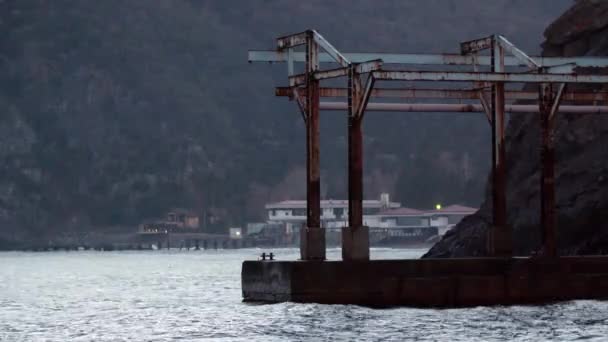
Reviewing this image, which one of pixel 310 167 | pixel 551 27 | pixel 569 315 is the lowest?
pixel 569 315

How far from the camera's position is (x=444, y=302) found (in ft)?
222

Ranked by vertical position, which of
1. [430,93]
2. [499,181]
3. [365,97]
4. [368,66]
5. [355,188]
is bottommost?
[355,188]

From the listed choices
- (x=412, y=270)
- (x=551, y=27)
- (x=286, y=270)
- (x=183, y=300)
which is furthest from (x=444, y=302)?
(x=551, y=27)

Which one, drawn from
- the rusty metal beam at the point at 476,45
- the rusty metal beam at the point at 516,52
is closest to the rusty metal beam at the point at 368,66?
the rusty metal beam at the point at 516,52

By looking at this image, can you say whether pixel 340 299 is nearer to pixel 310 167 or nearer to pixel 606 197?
pixel 310 167

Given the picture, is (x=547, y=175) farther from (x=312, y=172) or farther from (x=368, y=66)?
(x=312, y=172)

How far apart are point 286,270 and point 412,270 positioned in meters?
5.27

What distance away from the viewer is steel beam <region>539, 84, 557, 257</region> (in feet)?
231

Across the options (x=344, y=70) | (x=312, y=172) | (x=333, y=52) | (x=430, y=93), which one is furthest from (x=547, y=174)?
(x=333, y=52)

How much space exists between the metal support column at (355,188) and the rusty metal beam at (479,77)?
1499 mm

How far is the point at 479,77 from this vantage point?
68.8m

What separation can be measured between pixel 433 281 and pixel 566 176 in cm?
4113

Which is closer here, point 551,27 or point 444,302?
point 444,302

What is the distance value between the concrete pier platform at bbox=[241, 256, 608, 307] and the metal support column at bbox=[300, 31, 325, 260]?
1723 mm
